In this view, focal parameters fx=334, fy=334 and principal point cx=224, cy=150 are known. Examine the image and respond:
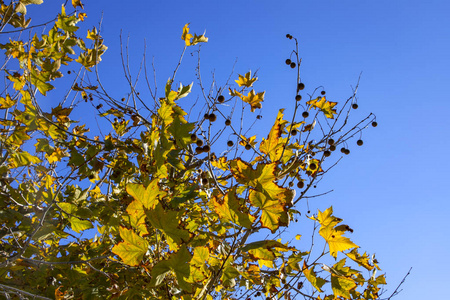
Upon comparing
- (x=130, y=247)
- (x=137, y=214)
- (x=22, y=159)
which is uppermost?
(x=22, y=159)

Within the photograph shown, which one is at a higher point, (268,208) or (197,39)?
(197,39)

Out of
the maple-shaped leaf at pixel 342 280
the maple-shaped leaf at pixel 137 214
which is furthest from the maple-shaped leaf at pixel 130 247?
the maple-shaped leaf at pixel 342 280

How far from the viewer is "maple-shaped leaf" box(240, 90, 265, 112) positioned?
2.58 metres

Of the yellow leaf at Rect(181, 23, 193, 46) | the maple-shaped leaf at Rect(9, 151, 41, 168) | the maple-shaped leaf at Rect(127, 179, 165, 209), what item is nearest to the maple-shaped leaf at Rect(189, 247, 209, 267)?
the maple-shaped leaf at Rect(127, 179, 165, 209)

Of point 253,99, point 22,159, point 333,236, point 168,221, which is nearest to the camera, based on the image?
point 168,221

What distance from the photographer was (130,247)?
1296 mm

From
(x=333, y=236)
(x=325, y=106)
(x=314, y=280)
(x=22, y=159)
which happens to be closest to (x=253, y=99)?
(x=325, y=106)

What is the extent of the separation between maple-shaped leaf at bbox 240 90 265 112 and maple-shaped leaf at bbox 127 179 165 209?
1497mm

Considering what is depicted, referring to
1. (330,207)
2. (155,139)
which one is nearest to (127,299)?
(155,139)

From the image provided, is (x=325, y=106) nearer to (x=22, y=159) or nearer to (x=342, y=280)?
(x=342, y=280)

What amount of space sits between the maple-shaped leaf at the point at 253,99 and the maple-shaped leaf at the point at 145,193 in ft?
4.91

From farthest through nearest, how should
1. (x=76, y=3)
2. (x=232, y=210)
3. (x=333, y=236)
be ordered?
1. (x=76, y=3)
2. (x=333, y=236)
3. (x=232, y=210)

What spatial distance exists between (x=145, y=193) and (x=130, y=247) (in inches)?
9.3

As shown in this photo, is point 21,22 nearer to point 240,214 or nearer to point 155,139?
point 155,139
